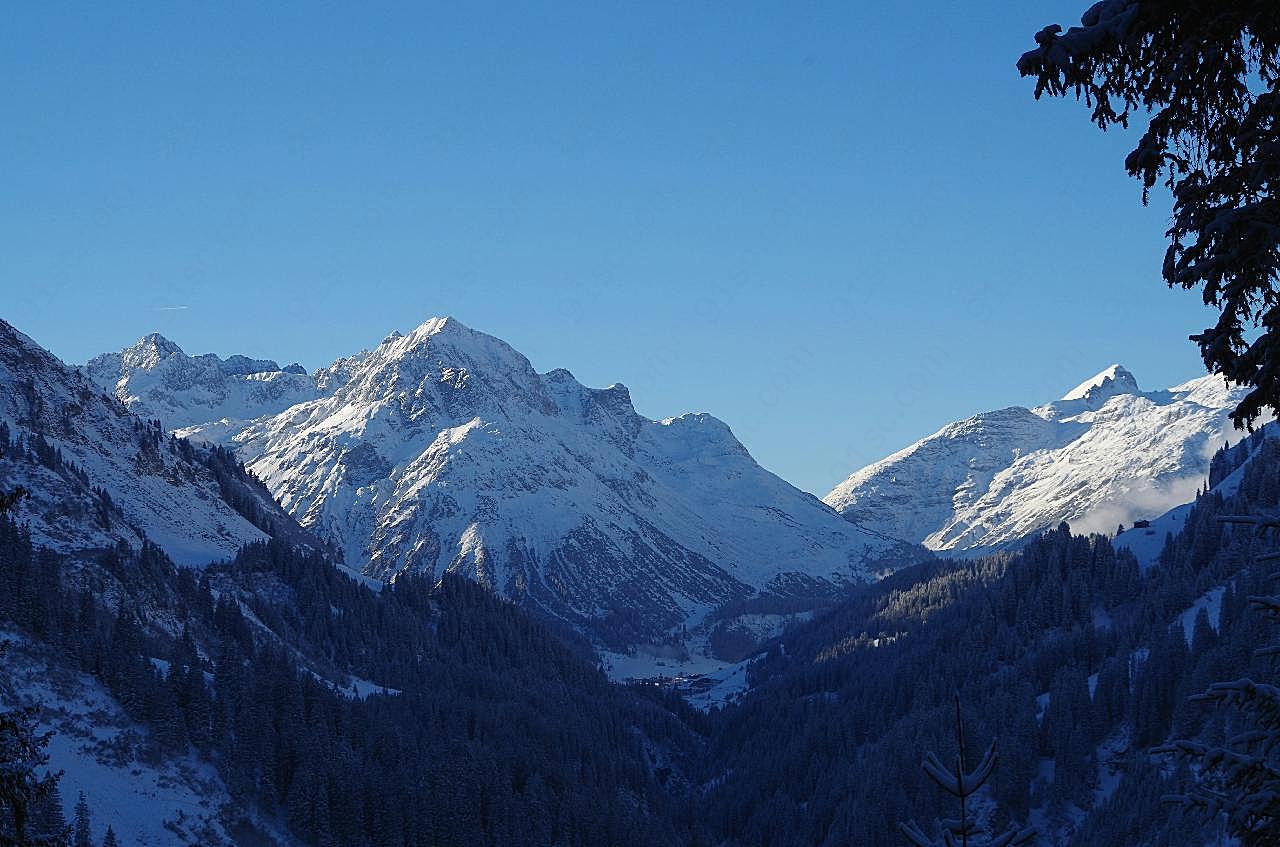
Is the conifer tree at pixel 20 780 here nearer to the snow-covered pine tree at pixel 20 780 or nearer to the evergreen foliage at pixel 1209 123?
the snow-covered pine tree at pixel 20 780

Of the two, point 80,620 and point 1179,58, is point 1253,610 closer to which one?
point 1179,58

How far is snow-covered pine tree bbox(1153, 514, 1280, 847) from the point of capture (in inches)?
741

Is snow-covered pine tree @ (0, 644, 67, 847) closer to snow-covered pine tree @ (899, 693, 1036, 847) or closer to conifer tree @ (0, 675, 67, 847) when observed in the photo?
conifer tree @ (0, 675, 67, 847)

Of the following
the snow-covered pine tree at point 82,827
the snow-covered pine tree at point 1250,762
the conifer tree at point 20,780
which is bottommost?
the snow-covered pine tree at point 1250,762

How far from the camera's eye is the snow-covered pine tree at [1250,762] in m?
18.8

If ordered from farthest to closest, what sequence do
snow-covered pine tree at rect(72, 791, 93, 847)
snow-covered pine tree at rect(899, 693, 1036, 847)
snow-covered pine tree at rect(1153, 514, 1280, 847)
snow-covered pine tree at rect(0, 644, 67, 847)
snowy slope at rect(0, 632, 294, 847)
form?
1. snowy slope at rect(0, 632, 294, 847)
2. snow-covered pine tree at rect(72, 791, 93, 847)
3. snow-covered pine tree at rect(0, 644, 67, 847)
4. snow-covered pine tree at rect(899, 693, 1036, 847)
5. snow-covered pine tree at rect(1153, 514, 1280, 847)

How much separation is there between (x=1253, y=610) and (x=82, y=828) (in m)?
136

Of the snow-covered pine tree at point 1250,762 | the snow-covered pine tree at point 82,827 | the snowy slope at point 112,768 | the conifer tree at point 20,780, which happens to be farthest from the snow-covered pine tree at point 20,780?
the snowy slope at point 112,768

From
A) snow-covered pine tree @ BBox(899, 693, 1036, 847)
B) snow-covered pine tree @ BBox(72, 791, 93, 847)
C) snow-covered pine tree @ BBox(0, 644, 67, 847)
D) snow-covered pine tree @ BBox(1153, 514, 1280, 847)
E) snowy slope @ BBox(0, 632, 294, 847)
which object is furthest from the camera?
snowy slope @ BBox(0, 632, 294, 847)

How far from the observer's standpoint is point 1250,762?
18797 millimetres

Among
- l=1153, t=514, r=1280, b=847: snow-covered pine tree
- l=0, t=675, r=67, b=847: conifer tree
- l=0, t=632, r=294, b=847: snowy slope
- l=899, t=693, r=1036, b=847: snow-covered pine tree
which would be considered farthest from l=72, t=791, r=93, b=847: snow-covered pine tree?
l=1153, t=514, r=1280, b=847: snow-covered pine tree

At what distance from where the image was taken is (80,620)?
171750 mm

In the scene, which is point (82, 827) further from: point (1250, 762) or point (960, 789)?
point (1250, 762)

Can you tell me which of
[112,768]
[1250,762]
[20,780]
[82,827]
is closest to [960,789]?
[1250,762]
